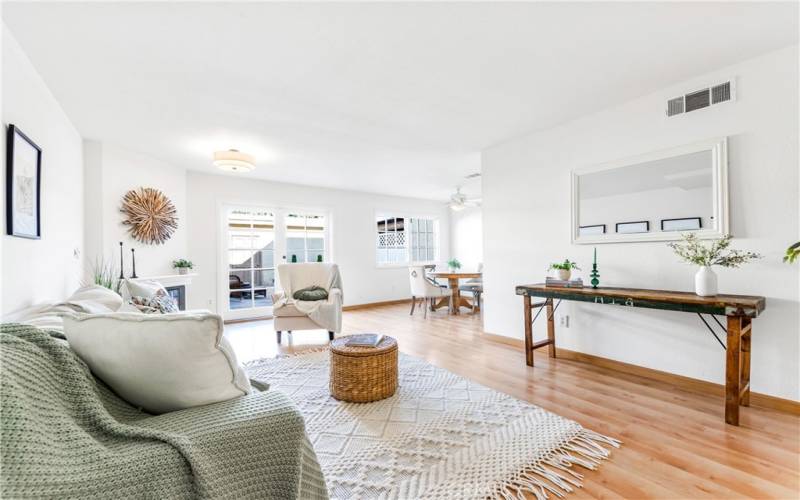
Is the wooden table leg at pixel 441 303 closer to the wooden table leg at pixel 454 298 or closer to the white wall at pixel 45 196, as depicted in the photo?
the wooden table leg at pixel 454 298

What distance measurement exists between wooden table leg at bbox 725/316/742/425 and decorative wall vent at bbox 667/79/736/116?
155 cm

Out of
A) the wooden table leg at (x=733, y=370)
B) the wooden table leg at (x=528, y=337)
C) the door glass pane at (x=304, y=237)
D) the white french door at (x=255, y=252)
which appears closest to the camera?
the wooden table leg at (x=733, y=370)

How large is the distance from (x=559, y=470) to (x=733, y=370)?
1363 mm

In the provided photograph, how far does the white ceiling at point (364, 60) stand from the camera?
187 cm

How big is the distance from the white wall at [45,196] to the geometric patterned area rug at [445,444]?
167 centimetres

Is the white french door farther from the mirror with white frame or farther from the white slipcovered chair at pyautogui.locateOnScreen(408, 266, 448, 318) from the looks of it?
the mirror with white frame

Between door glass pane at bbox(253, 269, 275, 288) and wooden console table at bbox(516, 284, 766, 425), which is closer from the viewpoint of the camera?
wooden console table at bbox(516, 284, 766, 425)

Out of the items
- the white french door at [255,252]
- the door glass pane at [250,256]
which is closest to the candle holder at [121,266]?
the white french door at [255,252]

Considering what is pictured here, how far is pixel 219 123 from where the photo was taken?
10.9 feet

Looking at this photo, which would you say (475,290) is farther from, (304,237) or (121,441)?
(121,441)

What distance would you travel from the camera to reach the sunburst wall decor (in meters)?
4.17

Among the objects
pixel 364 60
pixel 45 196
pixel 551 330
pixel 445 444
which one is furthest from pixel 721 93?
pixel 45 196

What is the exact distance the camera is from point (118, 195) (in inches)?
159

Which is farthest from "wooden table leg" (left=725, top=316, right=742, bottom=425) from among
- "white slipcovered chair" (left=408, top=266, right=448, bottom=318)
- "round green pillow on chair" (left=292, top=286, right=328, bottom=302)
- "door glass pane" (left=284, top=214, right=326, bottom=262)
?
"door glass pane" (left=284, top=214, right=326, bottom=262)
